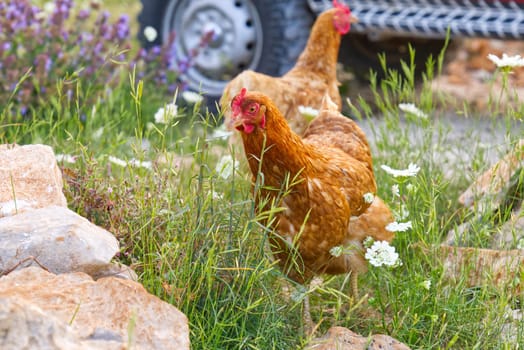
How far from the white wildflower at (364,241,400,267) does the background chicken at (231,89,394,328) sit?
20 centimetres

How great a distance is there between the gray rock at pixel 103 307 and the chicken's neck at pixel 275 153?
673 millimetres

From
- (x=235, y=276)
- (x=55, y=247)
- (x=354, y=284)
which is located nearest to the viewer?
(x=55, y=247)

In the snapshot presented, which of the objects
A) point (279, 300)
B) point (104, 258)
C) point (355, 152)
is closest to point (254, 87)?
point (355, 152)

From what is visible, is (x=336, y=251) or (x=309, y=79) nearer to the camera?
(x=336, y=251)

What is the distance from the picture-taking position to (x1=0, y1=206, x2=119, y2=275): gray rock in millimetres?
2709

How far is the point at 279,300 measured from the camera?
10.3ft

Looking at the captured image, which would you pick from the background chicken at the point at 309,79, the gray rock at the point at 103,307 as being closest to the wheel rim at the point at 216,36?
the background chicken at the point at 309,79

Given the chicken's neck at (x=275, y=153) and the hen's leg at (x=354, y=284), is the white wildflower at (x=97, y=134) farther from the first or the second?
the hen's leg at (x=354, y=284)

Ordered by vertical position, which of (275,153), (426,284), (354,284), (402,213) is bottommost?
(354,284)

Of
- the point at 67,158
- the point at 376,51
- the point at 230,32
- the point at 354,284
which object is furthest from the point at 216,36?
the point at 354,284

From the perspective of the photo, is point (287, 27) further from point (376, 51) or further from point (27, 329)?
point (27, 329)

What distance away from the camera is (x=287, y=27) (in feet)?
19.6

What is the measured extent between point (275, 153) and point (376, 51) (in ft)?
12.4

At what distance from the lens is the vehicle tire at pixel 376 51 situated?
6.52m
